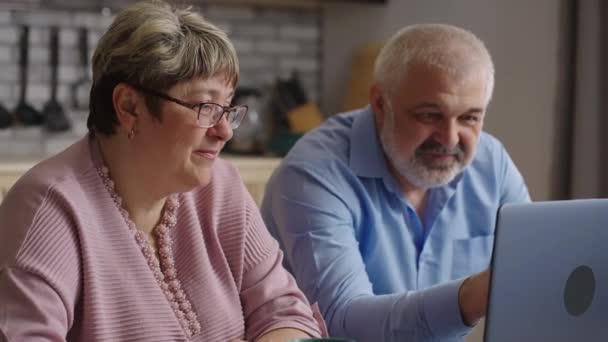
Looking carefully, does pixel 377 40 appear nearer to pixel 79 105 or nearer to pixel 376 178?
pixel 79 105

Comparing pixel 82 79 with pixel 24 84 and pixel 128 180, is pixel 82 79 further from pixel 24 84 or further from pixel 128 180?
pixel 128 180

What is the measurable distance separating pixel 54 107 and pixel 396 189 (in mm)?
2016

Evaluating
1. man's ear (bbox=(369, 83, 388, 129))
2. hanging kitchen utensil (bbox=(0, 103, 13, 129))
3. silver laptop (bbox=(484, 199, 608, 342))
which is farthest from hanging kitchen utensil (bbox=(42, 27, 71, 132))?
silver laptop (bbox=(484, 199, 608, 342))

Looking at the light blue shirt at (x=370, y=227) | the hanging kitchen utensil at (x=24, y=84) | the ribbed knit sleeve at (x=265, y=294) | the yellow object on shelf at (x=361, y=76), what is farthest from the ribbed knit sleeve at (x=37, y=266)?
the yellow object on shelf at (x=361, y=76)

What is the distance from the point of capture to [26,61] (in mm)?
3766

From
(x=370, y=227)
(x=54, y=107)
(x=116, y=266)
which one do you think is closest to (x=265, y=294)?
(x=116, y=266)

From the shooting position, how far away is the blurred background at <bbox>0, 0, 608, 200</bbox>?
3721 millimetres

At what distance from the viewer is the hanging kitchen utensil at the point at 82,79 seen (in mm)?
3838

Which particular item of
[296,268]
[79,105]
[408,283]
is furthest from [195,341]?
[79,105]

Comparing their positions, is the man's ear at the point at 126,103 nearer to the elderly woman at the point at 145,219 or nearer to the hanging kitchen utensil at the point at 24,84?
the elderly woman at the point at 145,219

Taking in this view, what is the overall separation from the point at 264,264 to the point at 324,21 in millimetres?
2492

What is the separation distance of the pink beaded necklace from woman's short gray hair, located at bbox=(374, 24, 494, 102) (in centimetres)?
64

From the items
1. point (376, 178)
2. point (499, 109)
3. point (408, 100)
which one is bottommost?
point (499, 109)

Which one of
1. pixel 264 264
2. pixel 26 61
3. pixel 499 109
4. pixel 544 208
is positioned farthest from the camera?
pixel 499 109
